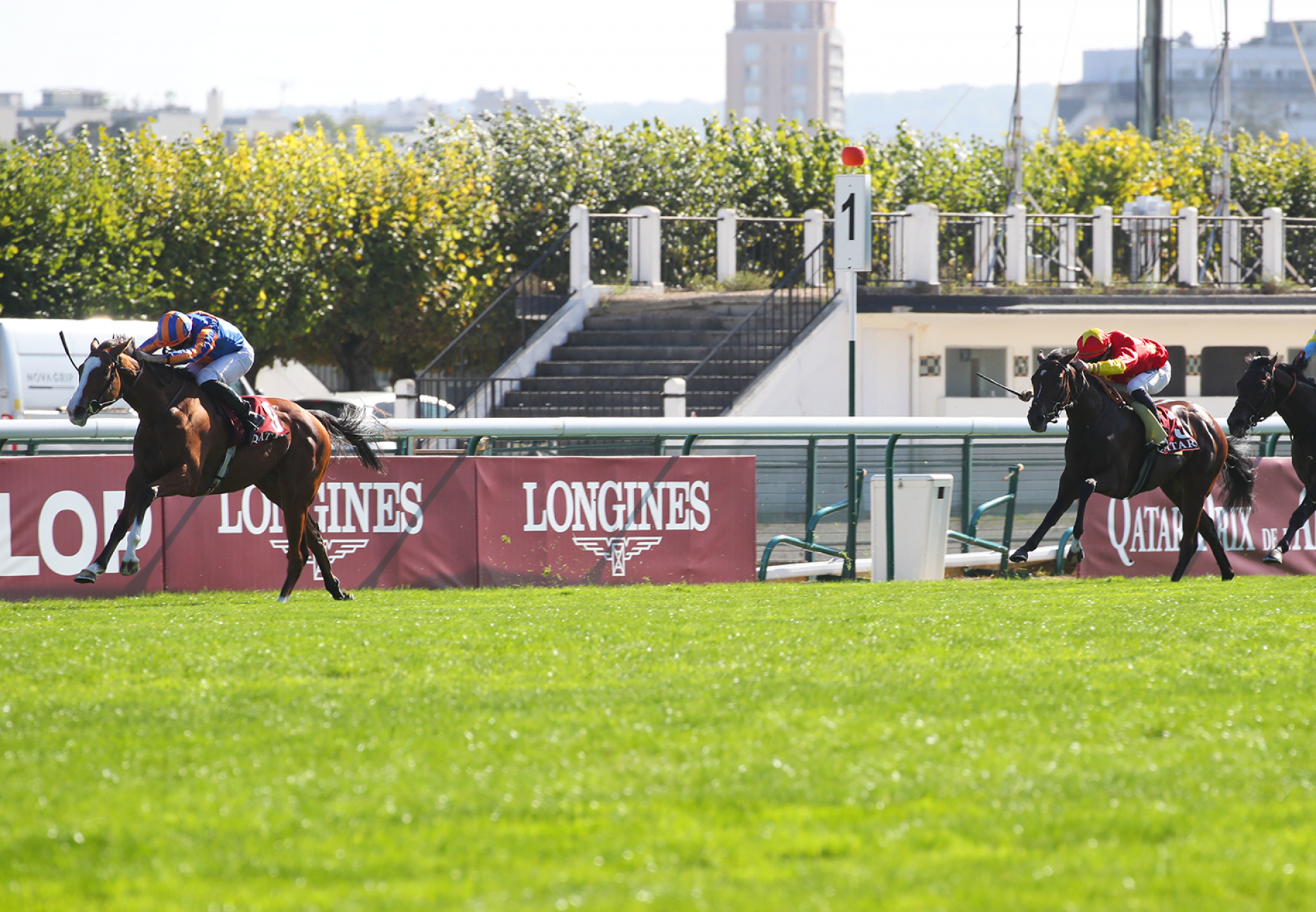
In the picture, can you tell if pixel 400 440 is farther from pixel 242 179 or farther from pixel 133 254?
pixel 242 179

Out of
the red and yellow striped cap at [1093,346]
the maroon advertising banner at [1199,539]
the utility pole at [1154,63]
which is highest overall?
the utility pole at [1154,63]

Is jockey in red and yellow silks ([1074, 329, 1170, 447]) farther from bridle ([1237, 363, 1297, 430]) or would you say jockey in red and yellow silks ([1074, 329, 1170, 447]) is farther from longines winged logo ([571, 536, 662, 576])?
longines winged logo ([571, 536, 662, 576])

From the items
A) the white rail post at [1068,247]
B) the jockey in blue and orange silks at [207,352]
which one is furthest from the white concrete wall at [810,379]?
the jockey in blue and orange silks at [207,352]

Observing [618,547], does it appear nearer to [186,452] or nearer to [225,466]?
[225,466]

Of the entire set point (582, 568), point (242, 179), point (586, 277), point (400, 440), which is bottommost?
point (582, 568)

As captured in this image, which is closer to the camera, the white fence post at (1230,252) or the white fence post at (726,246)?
the white fence post at (726,246)

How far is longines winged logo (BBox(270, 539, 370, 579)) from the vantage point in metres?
12.5

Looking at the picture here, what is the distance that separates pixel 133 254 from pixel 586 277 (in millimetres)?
9037

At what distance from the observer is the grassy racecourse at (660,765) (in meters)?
4.18

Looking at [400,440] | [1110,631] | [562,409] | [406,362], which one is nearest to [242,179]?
[406,362]

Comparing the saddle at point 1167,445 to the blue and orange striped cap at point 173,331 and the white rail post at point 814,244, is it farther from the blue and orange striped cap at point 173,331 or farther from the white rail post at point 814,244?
the white rail post at point 814,244

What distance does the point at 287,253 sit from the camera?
3203cm

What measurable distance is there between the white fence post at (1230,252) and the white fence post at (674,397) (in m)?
12.4

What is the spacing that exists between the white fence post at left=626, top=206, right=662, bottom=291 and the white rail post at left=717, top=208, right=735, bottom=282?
1112 millimetres
